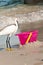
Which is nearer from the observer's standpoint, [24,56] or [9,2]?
[24,56]

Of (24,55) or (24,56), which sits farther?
(24,55)

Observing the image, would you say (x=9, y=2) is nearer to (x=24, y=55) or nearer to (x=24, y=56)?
(x=24, y=55)

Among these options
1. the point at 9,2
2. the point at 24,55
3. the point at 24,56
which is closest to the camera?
the point at 24,56

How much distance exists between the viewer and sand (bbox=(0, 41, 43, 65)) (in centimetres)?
595

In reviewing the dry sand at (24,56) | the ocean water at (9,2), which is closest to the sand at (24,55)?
the dry sand at (24,56)

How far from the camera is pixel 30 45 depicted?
7.61 meters

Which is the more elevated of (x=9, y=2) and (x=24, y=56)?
(x=24, y=56)

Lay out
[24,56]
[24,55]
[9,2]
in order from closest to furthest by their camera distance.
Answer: [24,56] < [24,55] < [9,2]

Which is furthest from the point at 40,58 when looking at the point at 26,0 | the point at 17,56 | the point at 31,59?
the point at 26,0

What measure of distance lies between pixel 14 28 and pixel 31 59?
60.3 inches

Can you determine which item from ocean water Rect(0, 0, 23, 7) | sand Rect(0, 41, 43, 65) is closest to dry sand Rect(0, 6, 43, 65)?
sand Rect(0, 41, 43, 65)

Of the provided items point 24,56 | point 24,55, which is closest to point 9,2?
point 24,55

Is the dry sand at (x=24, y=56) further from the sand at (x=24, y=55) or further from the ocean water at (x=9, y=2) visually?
the ocean water at (x=9, y=2)

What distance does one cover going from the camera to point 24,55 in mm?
6547
